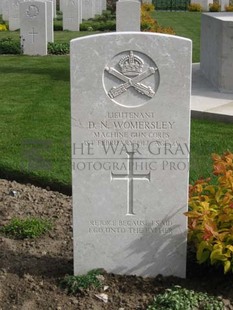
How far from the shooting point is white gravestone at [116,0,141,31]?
606 inches

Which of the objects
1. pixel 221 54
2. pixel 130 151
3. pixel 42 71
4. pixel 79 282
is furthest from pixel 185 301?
pixel 42 71

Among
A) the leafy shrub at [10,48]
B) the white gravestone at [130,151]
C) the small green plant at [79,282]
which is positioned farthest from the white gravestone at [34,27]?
the small green plant at [79,282]

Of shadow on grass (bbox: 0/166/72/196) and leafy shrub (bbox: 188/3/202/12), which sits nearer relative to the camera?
shadow on grass (bbox: 0/166/72/196)

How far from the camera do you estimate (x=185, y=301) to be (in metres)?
3.77

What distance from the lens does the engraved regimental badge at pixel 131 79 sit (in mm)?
3824

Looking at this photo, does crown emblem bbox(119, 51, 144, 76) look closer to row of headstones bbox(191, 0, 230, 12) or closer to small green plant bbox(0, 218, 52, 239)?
small green plant bbox(0, 218, 52, 239)

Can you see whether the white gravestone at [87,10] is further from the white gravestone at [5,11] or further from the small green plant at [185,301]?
the small green plant at [185,301]

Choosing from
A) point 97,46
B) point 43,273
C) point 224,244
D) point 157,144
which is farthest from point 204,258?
point 97,46

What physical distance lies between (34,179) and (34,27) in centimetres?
881

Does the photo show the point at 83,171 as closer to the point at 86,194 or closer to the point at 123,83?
the point at 86,194

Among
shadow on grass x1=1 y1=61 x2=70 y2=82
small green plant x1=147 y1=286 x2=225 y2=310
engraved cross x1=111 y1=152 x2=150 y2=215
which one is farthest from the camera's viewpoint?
shadow on grass x1=1 y1=61 x2=70 y2=82

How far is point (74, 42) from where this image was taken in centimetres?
379

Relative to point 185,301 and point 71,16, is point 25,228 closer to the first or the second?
point 185,301

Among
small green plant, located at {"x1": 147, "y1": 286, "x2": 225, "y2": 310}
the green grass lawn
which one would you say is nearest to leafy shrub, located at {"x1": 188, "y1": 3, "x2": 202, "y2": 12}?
the green grass lawn
